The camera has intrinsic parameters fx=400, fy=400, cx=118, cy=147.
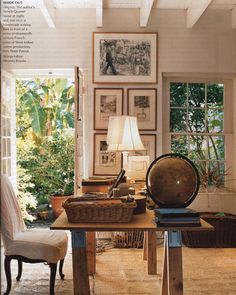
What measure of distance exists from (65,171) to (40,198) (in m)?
0.62

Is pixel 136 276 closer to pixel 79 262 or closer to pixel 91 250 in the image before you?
pixel 91 250

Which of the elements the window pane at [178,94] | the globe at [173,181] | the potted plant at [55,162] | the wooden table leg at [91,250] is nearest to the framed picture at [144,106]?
the window pane at [178,94]

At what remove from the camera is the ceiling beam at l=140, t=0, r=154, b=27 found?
13.0ft

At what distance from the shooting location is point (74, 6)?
4480 millimetres

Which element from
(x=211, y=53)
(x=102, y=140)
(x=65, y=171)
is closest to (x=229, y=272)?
(x=102, y=140)

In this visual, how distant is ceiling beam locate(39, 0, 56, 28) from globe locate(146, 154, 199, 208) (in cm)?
242

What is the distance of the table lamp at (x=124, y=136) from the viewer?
340 cm

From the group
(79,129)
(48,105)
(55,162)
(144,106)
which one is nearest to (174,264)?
(79,129)

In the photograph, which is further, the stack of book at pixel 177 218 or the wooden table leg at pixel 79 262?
the wooden table leg at pixel 79 262

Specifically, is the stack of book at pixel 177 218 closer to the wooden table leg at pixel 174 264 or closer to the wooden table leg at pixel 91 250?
the wooden table leg at pixel 174 264

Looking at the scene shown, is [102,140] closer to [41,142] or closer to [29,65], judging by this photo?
[29,65]

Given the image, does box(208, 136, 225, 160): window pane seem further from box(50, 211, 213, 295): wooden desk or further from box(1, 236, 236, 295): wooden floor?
box(50, 211, 213, 295): wooden desk

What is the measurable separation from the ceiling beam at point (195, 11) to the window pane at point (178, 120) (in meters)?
0.98

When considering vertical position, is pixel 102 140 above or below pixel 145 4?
below
